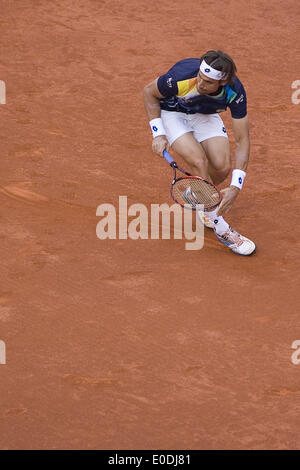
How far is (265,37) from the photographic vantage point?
37.7 ft

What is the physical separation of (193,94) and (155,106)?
13.9 inches

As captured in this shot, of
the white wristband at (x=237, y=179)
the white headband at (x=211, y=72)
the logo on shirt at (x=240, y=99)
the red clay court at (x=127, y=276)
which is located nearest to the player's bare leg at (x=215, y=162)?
the red clay court at (x=127, y=276)

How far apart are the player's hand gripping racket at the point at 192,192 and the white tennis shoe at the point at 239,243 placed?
0.37 m

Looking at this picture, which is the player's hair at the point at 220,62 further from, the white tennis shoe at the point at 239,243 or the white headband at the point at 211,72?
the white tennis shoe at the point at 239,243

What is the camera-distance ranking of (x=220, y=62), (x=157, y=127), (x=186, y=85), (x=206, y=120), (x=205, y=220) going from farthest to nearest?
(x=205, y=220)
(x=206, y=120)
(x=157, y=127)
(x=186, y=85)
(x=220, y=62)

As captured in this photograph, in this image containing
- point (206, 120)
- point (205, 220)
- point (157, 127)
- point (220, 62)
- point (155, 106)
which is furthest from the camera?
point (205, 220)

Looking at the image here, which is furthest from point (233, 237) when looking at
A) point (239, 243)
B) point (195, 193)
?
point (195, 193)

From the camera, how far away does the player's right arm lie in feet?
22.5

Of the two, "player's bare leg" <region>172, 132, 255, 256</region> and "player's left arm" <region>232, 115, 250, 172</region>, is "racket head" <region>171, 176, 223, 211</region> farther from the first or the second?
"player's left arm" <region>232, 115, 250, 172</region>

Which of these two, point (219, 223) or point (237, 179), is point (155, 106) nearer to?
point (237, 179)

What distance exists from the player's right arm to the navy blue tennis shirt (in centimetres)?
6

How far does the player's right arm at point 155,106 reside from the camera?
684cm

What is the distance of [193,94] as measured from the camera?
6.89m
